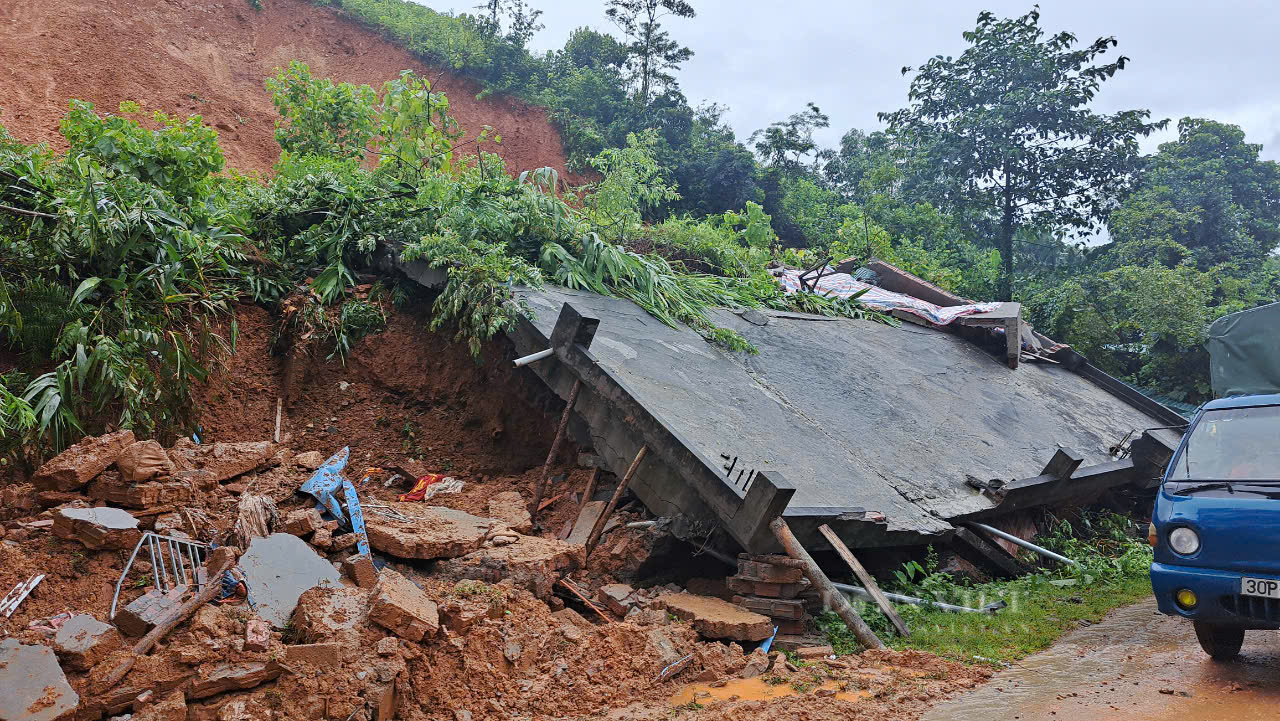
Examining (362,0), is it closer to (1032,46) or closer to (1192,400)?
(1032,46)

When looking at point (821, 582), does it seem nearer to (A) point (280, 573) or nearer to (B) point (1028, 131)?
(A) point (280, 573)

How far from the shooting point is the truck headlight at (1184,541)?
15.7 ft

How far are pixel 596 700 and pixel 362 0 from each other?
3188 centimetres

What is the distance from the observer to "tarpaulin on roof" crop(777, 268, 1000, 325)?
43.0 feet

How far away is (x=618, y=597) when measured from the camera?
5.93 m

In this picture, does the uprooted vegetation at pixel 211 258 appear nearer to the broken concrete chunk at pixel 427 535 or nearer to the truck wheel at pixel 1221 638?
the broken concrete chunk at pixel 427 535

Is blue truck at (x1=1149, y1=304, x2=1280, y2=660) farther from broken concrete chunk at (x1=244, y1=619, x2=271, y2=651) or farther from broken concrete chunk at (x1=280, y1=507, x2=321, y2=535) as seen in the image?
broken concrete chunk at (x1=280, y1=507, x2=321, y2=535)

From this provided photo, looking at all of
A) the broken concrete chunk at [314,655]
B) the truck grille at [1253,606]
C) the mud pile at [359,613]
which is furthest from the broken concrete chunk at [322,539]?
the truck grille at [1253,606]

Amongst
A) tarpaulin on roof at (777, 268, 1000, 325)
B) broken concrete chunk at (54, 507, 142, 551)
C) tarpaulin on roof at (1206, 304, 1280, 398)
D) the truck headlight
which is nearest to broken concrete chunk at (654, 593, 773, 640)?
the truck headlight

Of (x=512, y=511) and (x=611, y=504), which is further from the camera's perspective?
(x=512, y=511)

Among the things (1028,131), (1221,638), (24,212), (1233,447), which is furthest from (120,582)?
(1028,131)

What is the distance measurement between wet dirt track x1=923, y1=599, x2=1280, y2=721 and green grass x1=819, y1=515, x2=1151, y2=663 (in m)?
0.32

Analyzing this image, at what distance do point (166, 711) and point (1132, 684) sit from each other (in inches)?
198

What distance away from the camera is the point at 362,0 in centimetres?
3105
